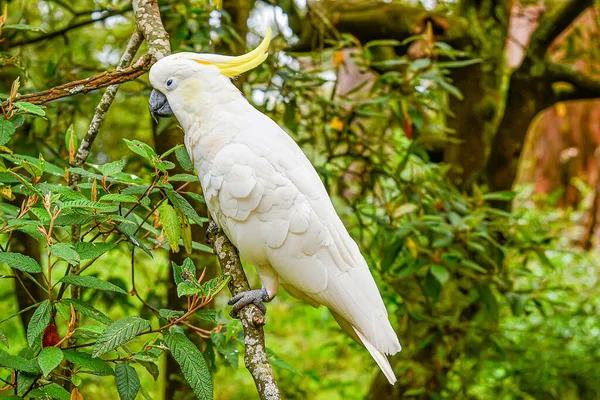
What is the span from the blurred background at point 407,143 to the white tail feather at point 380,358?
9.4 inches

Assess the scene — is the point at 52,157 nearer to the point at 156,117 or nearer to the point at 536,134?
the point at 156,117

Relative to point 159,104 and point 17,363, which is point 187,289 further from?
point 159,104

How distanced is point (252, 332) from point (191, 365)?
13 centimetres

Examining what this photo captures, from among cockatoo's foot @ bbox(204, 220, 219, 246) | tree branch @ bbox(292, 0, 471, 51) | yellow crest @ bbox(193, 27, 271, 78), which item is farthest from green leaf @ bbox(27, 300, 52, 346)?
tree branch @ bbox(292, 0, 471, 51)

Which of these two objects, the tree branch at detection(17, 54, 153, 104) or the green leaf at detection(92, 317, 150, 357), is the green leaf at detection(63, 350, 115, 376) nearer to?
the green leaf at detection(92, 317, 150, 357)

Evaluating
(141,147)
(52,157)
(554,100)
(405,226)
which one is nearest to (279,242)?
(141,147)

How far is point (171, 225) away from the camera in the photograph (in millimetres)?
1250

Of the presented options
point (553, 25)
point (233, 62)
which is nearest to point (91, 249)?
point (233, 62)

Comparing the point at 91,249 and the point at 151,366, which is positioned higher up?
the point at 91,249

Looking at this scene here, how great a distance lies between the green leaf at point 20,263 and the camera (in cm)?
110

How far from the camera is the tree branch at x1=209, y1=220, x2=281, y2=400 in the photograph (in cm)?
115

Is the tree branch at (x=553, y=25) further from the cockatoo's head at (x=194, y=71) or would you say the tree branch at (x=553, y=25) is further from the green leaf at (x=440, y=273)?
the cockatoo's head at (x=194, y=71)

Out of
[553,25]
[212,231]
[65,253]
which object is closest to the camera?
[65,253]

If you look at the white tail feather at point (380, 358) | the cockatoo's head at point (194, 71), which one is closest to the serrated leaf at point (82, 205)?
the cockatoo's head at point (194, 71)
